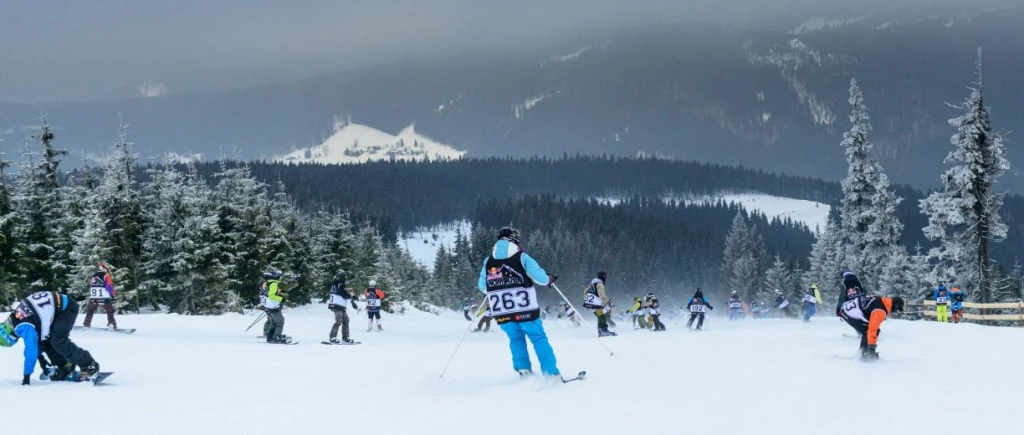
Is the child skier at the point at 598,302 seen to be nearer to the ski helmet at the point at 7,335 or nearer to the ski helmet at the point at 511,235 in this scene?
the ski helmet at the point at 511,235

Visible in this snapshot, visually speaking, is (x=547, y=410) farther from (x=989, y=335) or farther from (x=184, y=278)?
(x=184, y=278)

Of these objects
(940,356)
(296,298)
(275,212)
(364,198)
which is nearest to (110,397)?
(940,356)

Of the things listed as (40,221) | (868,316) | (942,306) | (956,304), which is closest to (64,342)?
(868,316)

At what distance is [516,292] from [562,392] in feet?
4.52

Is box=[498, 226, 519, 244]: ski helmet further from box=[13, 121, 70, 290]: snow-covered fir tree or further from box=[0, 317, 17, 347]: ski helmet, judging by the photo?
box=[13, 121, 70, 290]: snow-covered fir tree

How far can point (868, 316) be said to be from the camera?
11953 mm

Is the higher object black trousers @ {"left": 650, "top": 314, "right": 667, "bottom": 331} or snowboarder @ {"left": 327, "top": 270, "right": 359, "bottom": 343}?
snowboarder @ {"left": 327, "top": 270, "right": 359, "bottom": 343}

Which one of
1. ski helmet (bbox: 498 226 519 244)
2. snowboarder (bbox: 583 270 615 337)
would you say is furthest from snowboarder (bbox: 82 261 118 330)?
ski helmet (bbox: 498 226 519 244)

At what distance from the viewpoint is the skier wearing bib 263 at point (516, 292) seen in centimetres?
930

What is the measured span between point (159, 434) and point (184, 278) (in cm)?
2926

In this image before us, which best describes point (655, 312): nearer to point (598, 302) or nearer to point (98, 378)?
point (598, 302)

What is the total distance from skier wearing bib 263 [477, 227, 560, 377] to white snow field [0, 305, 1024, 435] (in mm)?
547

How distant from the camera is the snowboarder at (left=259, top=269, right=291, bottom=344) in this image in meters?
18.7

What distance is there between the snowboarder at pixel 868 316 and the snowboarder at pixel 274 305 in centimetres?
1321
